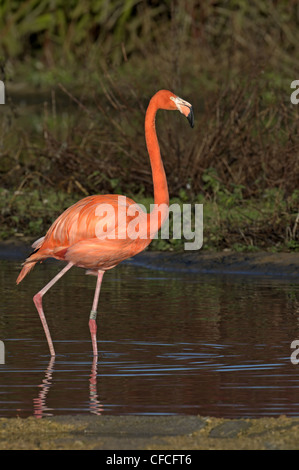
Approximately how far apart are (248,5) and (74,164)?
9297mm

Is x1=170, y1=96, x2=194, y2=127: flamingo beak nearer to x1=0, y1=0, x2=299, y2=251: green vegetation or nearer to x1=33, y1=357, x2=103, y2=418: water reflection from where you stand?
x1=33, y1=357, x2=103, y2=418: water reflection

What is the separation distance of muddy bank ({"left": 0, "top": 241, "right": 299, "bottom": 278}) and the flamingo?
3237mm

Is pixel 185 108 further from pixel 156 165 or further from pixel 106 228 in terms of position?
pixel 106 228

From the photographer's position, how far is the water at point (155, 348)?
558cm

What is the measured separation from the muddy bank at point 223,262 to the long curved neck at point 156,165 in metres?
3.18

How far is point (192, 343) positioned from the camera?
717 centimetres

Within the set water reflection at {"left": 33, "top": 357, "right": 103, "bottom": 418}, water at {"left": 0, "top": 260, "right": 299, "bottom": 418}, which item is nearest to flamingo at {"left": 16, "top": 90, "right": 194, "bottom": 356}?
water at {"left": 0, "top": 260, "right": 299, "bottom": 418}

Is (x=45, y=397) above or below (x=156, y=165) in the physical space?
below

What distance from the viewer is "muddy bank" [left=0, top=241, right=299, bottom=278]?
10.7 meters

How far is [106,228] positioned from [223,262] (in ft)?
12.6

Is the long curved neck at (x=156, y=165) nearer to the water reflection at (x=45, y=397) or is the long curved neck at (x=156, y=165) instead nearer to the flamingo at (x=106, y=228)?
the flamingo at (x=106, y=228)

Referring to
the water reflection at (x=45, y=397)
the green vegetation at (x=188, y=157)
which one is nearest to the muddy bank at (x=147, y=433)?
the water reflection at (x=45, y=397)

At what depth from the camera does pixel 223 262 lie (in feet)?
36.4

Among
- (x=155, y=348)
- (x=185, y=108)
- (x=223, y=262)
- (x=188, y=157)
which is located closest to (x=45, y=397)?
(x=155, y=348)
